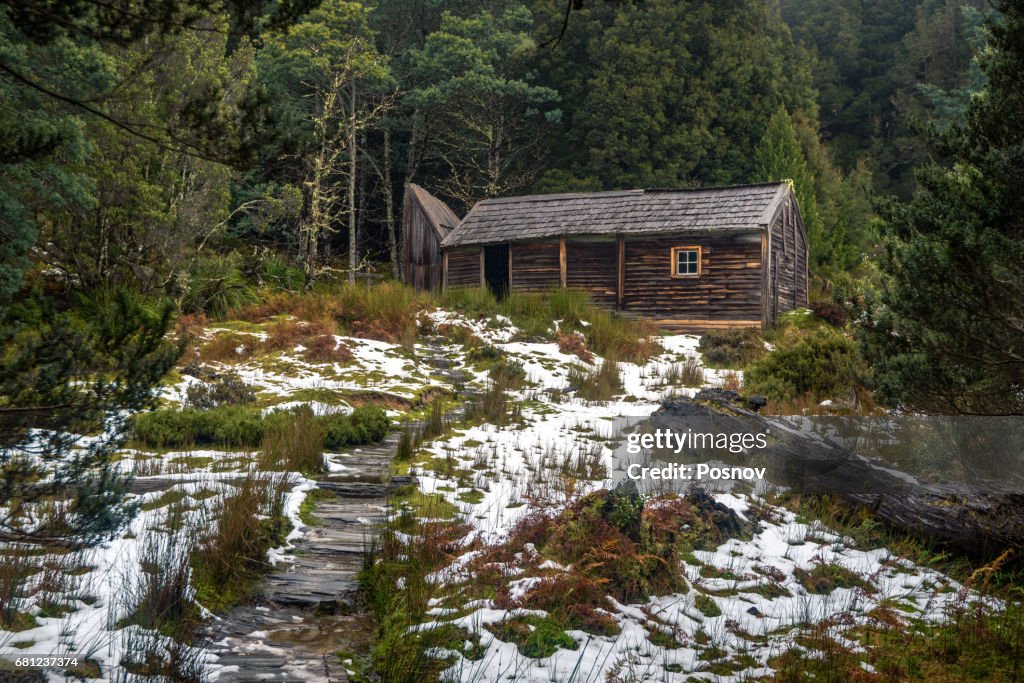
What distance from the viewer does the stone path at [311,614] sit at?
5.08 m

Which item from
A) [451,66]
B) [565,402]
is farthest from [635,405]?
[451,66]

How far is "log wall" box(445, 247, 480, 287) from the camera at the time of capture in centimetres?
2780

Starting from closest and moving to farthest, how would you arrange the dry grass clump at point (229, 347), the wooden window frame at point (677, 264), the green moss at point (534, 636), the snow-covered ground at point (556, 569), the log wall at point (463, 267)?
1. the snow-covered ground at point (556, 569)
2. the green moss at point (534, 636)
3. the dry grass clump at point (229, 347)
4. the wooden window frame at point (677, 264)
5. the log wall at point (463, 267)

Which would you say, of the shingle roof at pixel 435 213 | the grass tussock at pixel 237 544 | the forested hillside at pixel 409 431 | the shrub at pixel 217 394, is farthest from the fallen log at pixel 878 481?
the shingle roof at pixel 435 213

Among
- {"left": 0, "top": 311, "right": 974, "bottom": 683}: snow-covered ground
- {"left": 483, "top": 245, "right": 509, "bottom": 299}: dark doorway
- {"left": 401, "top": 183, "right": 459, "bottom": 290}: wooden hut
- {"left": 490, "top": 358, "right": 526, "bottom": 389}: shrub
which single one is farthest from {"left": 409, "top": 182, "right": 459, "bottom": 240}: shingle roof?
{"left": 0, "top": 311, "right": 974, "bottom": 683}: snow-covered ground

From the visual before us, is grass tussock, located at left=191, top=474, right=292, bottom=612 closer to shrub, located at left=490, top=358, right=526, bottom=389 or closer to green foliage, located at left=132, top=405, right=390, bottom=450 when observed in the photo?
green foliage, located at left=132, top=405, right=390, bottom=450

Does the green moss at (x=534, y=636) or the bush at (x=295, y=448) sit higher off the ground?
the bush at (x=295, y=448)

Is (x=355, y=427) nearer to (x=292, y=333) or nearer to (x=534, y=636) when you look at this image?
(x=534, y=636)

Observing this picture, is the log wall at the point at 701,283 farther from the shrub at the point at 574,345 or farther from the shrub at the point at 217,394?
the shrub at the point at 217,394

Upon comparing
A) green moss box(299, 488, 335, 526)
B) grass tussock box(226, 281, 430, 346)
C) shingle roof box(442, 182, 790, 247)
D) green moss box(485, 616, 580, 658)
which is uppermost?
shingle roof box(442, 182, 790, 247)

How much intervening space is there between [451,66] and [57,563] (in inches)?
1237

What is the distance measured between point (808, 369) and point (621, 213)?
43.3ft

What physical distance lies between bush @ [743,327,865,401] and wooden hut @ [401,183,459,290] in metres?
16.3

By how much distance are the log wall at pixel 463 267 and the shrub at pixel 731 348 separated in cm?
889
